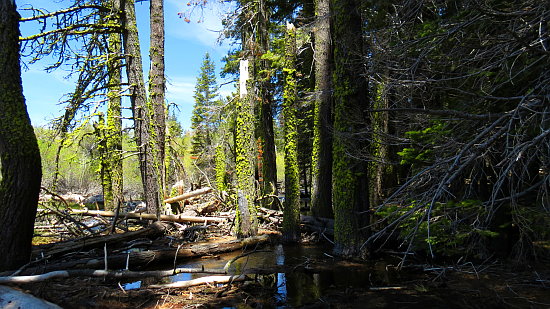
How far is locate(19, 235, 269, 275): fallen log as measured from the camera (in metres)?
6.00

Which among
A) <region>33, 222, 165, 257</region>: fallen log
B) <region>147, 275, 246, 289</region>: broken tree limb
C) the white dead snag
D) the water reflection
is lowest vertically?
the water reflection

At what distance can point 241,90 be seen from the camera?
9.73m

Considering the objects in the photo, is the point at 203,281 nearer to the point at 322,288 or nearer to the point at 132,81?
the point at 322,288

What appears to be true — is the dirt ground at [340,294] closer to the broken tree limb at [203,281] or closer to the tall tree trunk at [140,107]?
the broken tree limb at [203,281]

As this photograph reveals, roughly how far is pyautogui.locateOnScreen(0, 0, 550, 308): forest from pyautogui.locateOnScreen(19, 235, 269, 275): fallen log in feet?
0.14

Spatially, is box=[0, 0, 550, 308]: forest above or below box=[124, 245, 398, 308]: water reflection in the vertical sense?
above

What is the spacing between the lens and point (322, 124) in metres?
12.6

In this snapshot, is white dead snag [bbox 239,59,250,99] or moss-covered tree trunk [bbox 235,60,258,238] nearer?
white dead snag [bbox 239,59,250,99]

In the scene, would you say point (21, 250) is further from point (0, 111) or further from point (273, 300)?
point (273, 300)

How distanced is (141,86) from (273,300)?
8.40 metres

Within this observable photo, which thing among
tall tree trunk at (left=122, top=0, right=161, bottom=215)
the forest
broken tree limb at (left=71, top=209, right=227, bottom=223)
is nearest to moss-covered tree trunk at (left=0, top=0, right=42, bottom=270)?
the forest

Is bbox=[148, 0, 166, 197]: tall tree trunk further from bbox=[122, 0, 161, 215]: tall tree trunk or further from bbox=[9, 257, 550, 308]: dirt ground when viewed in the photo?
bbox=[9, 257, 550, 308]: dirt ground

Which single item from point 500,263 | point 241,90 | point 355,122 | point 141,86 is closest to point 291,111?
point 241,90

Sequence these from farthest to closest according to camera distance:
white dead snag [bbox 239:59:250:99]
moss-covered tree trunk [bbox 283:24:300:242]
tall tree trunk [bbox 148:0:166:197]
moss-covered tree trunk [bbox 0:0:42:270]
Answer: tall tree trunk [bbox 148:0:166:197] < moss-covered tree trunk [bbox 283:24:300:242] < white dead snag [bbox 239:59:250:99] < moss-covered tree trunk [bbox 0:0:42:270]
